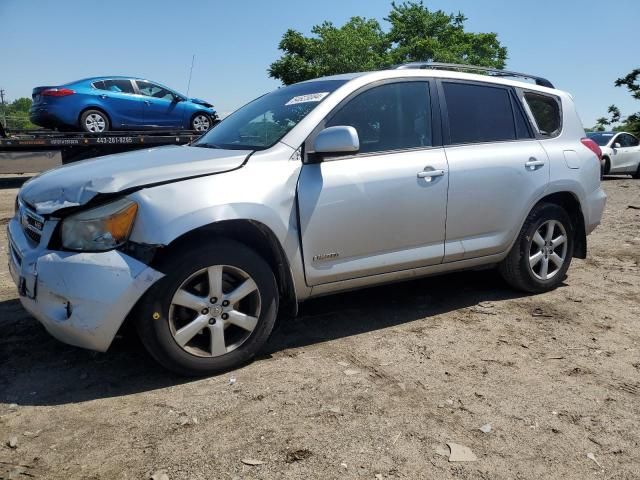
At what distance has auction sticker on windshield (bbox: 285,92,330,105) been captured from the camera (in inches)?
150

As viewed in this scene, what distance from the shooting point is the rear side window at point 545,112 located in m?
4.79

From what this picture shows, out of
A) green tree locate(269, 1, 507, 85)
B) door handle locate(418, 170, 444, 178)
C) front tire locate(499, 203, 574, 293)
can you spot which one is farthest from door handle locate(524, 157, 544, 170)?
green tree locate(269, 1, 507, 85)

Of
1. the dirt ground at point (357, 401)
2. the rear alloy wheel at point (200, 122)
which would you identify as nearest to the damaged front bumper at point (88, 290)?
the dirt ground at point (357, 401)

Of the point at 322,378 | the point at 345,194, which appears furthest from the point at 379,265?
the point at 322,378

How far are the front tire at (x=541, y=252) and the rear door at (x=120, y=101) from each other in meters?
10.5

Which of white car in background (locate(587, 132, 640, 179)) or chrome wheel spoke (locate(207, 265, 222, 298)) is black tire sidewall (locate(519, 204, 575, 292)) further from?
white car in background (locate(587, 132, 640, 179))

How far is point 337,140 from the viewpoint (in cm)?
341

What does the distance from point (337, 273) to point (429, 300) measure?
1.36m

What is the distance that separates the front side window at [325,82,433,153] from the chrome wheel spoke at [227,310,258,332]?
1.31 meters

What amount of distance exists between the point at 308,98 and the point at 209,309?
1.61 meters

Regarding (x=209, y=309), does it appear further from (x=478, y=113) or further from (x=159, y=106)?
(x=159, y=106)

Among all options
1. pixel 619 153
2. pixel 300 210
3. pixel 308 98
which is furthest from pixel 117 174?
pixel 619 153

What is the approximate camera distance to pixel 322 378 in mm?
3232

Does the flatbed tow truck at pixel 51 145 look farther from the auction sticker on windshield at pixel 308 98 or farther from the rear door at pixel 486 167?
the rear door at pixel 486 167
